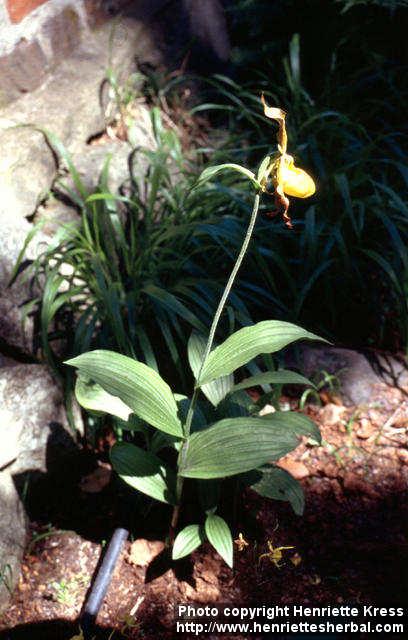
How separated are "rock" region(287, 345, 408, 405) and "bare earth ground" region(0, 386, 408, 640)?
23 cm

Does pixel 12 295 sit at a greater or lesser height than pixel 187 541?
greater

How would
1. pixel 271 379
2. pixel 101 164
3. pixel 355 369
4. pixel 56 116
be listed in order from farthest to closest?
pixel 101 164 → pixel 56 116 → pixel 355 369 → pixel 271 379

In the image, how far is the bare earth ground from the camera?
157 cm

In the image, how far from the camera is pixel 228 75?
3.29 meters

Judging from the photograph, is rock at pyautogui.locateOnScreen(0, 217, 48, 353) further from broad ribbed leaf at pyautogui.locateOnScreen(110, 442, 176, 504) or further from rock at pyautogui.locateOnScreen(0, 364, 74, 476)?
broad ribbed leaf at pyautogui.locateOnScreen(110, 442, 176, 504)

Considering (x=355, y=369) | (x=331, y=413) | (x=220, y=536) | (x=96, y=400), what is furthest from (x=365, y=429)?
(x=96, y=400)

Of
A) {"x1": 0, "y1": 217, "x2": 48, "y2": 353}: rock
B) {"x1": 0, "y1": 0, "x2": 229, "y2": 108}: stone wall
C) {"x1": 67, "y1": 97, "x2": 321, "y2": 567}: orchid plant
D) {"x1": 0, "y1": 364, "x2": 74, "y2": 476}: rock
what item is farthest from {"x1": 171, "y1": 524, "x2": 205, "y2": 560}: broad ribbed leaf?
{"x1": 0, "y1": 0, "x2": 229, "y2": 108}: stone wall

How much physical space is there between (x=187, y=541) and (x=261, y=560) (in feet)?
0.84

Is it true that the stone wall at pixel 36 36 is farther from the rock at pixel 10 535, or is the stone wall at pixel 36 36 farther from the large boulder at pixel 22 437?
the rock at pixel 10 535

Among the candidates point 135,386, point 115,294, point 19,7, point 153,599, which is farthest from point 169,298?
point 19,7

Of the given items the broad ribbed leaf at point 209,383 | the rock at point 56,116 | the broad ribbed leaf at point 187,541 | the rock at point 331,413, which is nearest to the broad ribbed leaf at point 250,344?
the broad ribbed leaf at point 209,383

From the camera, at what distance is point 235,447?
54.5 inches

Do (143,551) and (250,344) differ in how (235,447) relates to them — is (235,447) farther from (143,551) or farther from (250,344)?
(143,551)

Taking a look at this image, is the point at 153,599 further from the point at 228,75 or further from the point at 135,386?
the point at 228,75
